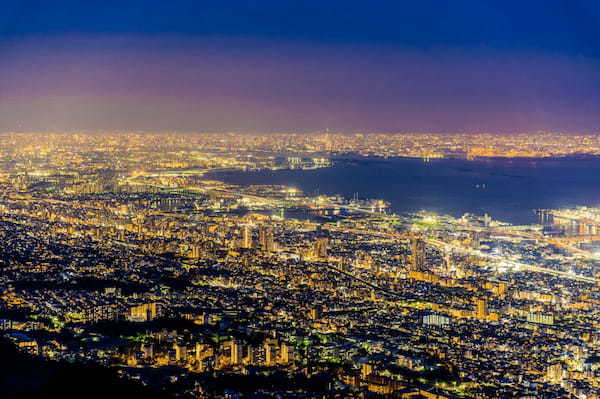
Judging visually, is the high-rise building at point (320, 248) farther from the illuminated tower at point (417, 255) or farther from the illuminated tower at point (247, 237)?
the illuminated tower at point (417, 255)

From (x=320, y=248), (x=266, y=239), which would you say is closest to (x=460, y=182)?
(x=266, y=239)

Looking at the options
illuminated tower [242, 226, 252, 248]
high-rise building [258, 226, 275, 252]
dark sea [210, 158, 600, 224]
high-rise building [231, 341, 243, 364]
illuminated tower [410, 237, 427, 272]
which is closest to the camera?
high-rise building [231, 341, 243, 364]

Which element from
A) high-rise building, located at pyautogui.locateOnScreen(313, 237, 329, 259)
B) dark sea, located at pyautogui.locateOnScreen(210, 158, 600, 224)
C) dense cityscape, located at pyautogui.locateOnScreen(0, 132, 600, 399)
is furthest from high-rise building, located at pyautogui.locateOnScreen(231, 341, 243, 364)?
dark sea, located at pyautogui.locateOnScreen(210, 158, 600, 224)

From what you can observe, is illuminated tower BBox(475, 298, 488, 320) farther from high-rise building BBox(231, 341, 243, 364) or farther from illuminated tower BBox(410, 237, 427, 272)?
high-rise building BBox(231, 341, 243, 364)

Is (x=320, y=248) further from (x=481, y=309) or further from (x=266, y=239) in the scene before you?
(x=481, y=309)

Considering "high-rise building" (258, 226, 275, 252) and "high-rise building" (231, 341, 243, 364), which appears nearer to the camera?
"high-rise building" (231, 341, 243, 364)

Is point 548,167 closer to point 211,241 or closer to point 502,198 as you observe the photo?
point 502,198
